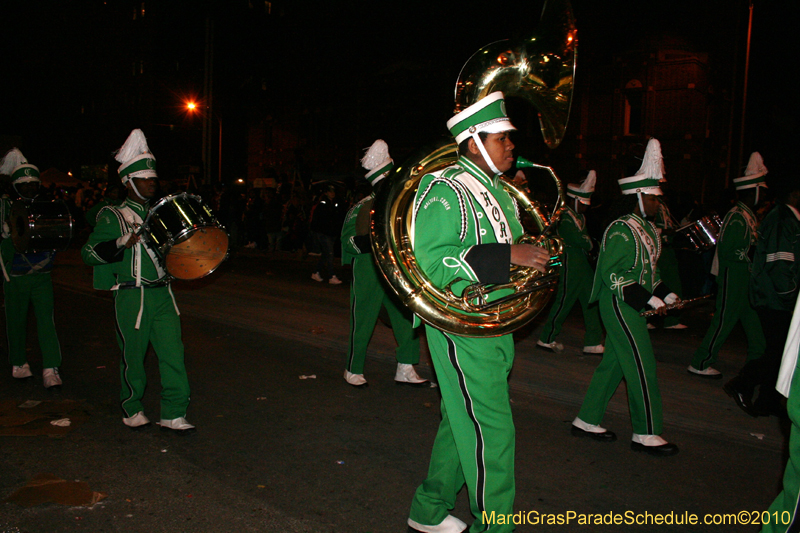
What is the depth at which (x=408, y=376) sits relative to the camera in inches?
245

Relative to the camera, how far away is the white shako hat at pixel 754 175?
6957 mm

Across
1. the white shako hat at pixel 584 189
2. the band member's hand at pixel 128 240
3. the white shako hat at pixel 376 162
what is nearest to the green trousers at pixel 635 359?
the white shako hat at pixel 376 162

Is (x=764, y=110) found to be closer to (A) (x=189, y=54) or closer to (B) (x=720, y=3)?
(B) (x=720, y=3)

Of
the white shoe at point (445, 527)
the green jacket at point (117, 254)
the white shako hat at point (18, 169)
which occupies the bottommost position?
the white shoe at point (445, 527)

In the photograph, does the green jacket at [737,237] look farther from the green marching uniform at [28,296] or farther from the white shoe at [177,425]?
the green marching uniform at [28,296]

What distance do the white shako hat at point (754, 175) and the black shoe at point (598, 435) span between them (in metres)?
3.74

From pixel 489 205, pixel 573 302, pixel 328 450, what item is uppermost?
pixel 489 205

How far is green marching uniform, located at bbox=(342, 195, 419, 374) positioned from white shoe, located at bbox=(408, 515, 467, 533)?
9.15ft

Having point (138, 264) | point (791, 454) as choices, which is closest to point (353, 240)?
point (138, 264)

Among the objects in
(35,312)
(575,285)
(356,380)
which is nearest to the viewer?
(35,312)

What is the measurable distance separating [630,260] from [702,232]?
3.73m

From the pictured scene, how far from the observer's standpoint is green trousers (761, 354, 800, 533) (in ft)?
7.04

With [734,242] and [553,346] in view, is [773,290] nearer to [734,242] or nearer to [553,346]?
[734,242]

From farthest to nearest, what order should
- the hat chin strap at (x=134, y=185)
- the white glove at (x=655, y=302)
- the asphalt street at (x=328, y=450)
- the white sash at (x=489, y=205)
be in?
the hat chin strap at (x=134, y=185), the white glove at (x=655, y=302), the asphalt street at (x=328, y=450), the white sash at (x=489, y=205)
